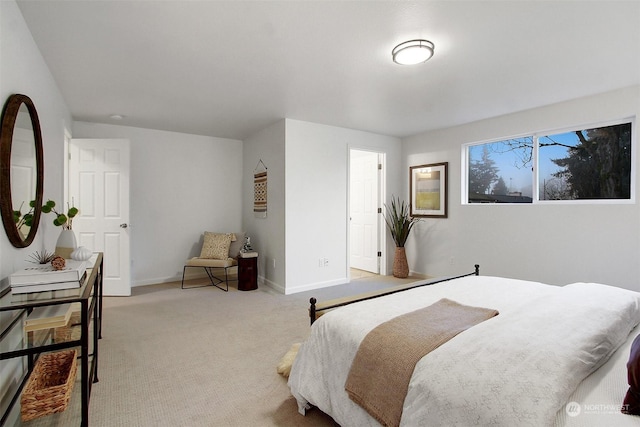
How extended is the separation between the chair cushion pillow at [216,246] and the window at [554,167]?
368cm


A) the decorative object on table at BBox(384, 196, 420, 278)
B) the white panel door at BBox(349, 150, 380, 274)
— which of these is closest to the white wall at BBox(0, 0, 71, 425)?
the white panel door at BBox(349, 150, 380, 274)

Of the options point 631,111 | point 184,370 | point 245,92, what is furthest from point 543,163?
point 184,370

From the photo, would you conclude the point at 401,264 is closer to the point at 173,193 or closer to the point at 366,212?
the point at 366,212

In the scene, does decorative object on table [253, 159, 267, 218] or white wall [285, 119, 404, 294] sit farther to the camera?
decorative object on table [253, 159, 267, 218]

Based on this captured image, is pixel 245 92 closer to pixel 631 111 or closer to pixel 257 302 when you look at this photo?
pixel 257 302

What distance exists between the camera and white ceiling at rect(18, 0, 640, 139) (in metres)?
1.94

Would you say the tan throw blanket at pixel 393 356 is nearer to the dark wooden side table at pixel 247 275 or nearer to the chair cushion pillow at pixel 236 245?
the dark wooden side table at pixel 247 275

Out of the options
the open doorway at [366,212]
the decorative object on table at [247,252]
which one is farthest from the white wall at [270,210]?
the open doorway at [366,212]

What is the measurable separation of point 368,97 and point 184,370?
10.0 feet

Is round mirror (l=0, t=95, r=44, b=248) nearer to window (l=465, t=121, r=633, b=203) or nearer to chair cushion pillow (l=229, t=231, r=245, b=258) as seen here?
chair cushion pillow (l=229, t=231, r=245, b=258)

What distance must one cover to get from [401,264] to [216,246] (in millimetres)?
2906

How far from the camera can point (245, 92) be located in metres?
3.29

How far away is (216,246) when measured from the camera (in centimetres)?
480

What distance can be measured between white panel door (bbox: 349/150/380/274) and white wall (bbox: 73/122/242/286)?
83.7 inches
